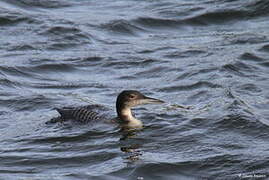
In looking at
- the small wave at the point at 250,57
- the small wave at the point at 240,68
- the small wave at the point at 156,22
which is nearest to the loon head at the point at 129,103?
the small wave at the point at 240,68

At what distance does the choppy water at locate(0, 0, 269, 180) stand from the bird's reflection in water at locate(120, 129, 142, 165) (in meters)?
0.02

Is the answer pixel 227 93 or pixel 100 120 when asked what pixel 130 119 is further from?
pixel 227 93

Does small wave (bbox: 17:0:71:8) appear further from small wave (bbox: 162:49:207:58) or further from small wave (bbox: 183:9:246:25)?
small wave (bbox: 162:49:207:58)

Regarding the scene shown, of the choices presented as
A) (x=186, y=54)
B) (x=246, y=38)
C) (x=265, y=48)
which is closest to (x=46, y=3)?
(x=186, y=54)

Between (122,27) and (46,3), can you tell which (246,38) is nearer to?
(122,27)

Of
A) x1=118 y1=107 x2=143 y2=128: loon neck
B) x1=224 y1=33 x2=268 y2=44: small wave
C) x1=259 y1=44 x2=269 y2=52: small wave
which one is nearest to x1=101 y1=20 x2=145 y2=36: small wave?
x1=224 y1=33 x2=268 y2=44: small wave

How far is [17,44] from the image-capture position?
60.3 ft

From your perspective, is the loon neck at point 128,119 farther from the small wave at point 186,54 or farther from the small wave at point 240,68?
the small wave at point 186,54

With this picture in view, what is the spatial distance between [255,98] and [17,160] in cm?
438

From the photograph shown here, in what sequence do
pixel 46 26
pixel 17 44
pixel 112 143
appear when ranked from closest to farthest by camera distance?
pixel 112 143 < pixel 17 44 < pixel 46 26

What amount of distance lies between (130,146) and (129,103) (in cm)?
127

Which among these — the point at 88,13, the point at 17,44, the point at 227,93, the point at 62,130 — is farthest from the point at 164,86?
the point at 88,13

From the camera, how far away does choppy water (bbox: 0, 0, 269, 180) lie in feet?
38.2

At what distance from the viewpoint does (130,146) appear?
492 inches
